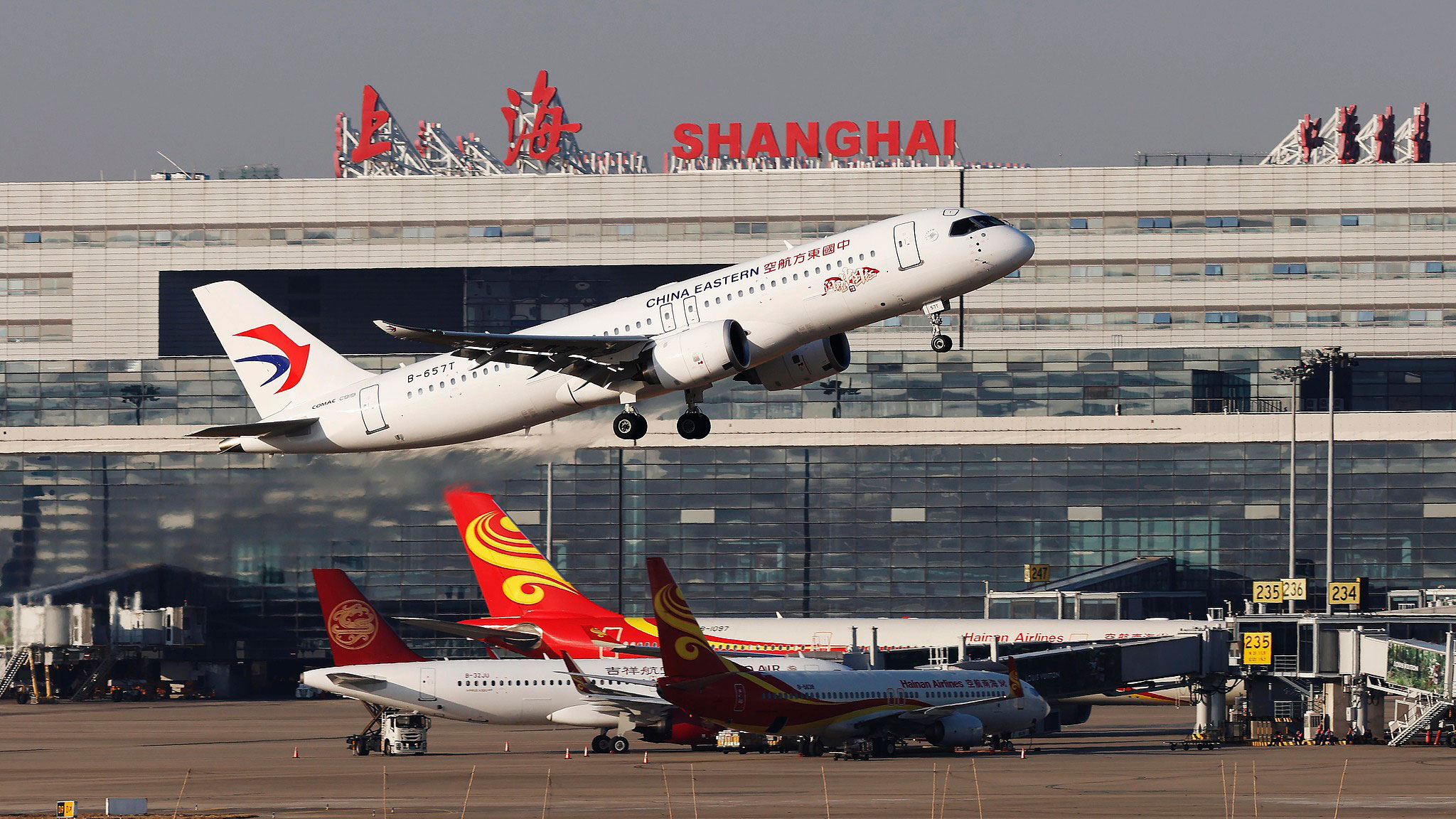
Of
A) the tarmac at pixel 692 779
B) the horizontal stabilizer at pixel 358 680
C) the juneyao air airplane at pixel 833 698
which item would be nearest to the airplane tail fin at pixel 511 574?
the tarmac at pixel 692 779

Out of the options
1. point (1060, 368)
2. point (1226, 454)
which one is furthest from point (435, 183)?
point (1226, 454)

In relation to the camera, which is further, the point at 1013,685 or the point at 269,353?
the point at 1013,685

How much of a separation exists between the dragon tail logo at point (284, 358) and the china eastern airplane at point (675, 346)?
111 cm

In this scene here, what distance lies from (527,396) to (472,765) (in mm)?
18766

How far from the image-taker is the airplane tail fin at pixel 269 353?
62.4 meters

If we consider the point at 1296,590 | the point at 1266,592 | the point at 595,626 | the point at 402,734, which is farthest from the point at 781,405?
the point at 402,734

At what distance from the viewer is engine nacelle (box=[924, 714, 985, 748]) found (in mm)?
70438

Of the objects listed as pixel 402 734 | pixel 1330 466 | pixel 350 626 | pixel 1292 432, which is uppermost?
pixel 1292 432

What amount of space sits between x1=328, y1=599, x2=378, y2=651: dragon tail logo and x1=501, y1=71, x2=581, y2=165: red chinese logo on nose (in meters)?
101

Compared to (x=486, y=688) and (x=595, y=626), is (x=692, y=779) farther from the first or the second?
(x=595, y=626)

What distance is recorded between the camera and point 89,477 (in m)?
138

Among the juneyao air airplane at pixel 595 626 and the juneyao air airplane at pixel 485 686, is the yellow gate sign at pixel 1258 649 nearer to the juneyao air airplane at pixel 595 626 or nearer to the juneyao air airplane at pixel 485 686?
the juneyao air airplane at pixel 595 626

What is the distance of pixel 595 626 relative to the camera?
83562 millimetres

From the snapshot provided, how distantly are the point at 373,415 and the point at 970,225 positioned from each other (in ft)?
67.1
